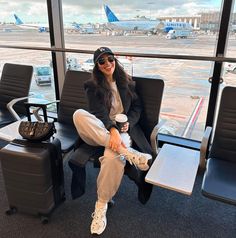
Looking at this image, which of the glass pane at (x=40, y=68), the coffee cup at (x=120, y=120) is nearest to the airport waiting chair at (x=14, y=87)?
the glass pane at (x=40, y=68)

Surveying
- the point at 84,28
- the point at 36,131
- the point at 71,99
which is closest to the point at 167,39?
the point at 84,28

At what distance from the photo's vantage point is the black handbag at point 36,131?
166 cm

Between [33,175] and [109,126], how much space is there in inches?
23.8

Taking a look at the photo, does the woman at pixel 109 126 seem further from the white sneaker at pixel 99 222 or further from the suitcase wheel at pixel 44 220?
the suitcase wheel at pixel 44 220

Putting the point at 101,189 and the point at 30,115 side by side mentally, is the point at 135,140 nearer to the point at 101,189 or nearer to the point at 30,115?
the point at 101,189

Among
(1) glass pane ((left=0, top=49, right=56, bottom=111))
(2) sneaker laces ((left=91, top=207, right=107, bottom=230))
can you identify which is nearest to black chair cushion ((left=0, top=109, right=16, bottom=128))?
(1) glass pane ((left=0, top=49, right=56, bottom=111))

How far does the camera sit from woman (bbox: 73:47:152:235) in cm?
160

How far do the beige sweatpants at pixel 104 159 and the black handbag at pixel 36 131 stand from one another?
218 mm

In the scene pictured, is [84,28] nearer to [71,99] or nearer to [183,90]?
[71,99]

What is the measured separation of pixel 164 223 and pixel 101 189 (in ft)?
1.74

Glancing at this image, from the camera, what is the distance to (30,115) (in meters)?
2.29

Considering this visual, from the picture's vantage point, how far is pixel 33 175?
1586mm

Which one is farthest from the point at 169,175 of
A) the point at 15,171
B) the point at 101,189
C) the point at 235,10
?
the point at 235,10

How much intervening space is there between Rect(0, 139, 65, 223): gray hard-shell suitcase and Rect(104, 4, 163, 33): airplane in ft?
4.47
